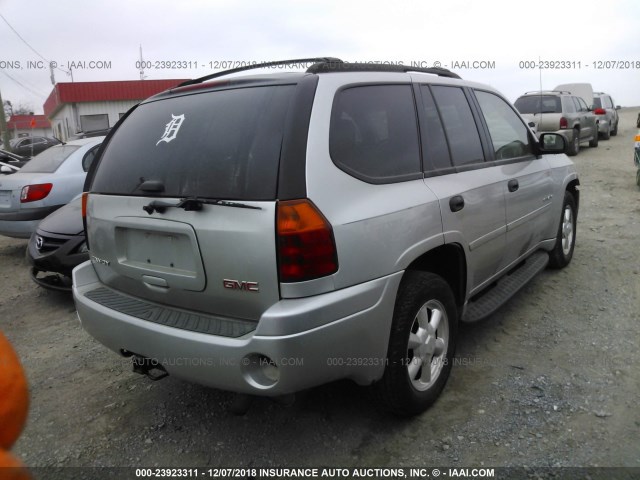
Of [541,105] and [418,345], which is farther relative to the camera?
[541,105]

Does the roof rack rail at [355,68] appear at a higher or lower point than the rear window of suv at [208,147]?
higher

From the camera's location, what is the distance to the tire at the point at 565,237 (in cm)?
479

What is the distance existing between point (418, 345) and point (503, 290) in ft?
4.18

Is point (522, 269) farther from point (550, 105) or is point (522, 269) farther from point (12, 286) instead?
point (550, 105)

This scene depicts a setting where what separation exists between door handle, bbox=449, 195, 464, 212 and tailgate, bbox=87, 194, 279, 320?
1175 millimetres

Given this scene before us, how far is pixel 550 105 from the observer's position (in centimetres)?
1268

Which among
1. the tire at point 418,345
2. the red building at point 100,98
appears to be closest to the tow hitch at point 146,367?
the tire at point 418,345

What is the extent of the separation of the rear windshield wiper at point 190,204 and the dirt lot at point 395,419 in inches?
48.9

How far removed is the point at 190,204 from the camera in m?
2.20

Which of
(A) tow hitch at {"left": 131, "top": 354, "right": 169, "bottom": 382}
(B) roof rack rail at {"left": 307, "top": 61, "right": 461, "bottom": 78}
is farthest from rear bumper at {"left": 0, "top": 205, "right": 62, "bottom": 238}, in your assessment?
(B) roof rack rail at {"left": 307, "top": 61, "right": 461, "bottom": 78}

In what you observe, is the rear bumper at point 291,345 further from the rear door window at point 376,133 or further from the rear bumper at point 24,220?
the rear bumper at point 24,220

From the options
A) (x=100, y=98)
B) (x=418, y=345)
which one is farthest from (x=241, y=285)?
(x=100, y=98)

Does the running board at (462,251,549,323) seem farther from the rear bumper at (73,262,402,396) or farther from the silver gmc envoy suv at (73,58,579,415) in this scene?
the rear bumper at (73,262,402,396)

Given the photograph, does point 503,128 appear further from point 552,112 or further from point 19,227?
point 552,112
